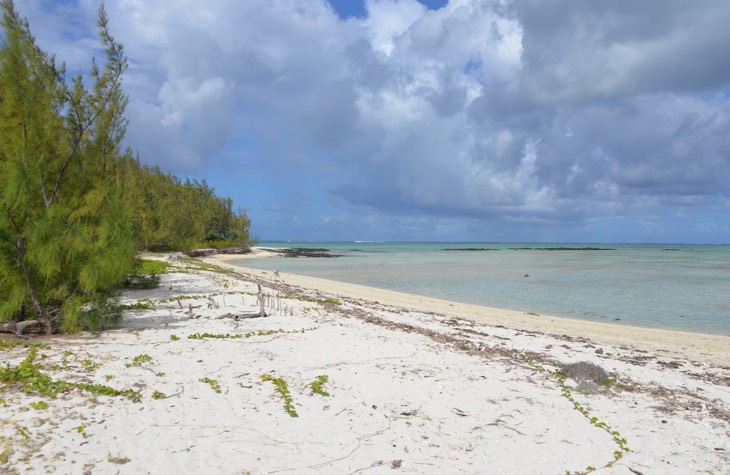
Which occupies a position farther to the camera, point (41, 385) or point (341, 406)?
point (341, 406)

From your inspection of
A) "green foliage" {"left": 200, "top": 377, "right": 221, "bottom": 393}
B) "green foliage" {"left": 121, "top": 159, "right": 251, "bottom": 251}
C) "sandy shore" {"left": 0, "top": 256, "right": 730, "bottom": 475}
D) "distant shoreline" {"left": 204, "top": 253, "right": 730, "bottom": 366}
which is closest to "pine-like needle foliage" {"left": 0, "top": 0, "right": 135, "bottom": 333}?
"sandy shore" {"left": 0, "top": 256, "right": 730, "bottom": 475}

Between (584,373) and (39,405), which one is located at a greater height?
(39,405)

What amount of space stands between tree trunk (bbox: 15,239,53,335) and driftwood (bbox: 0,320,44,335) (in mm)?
121

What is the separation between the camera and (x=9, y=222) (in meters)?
9.58

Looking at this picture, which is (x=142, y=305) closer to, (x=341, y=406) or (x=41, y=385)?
(x=41, y=385)

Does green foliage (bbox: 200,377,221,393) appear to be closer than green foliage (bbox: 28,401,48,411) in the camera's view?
No

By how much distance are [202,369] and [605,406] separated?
6.89m

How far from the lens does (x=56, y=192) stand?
11.1 metres

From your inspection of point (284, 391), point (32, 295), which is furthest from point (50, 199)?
point (284, 391)

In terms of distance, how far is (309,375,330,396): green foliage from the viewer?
740cm

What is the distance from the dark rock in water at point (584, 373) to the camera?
8605 millimetres

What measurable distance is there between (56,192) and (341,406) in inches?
355

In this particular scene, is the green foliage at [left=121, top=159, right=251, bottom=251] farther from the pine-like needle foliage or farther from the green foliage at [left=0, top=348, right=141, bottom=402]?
the green foliage at [left=0, top=348, right=141, bottom=402]

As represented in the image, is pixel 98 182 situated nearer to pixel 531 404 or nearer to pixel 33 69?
pixel 33 69
